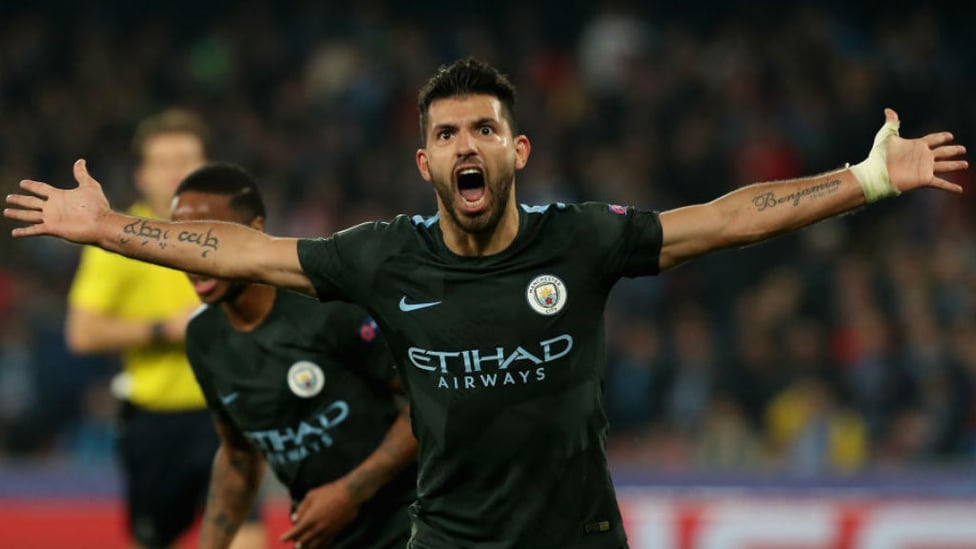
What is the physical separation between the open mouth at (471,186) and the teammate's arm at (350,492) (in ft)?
2.99

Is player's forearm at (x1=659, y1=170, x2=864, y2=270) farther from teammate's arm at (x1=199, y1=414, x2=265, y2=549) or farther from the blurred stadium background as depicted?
the blurred stadium background

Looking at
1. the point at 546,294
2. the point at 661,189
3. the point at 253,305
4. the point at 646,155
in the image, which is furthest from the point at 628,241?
the point at 646,155

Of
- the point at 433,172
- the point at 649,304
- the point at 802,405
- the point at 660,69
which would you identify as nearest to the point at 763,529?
the point at 802,405

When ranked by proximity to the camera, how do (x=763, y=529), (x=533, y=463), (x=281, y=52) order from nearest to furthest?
(x=533, y=463)
(x=763, y=529)
(x=281, y=52)

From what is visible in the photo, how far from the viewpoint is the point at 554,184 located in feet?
39.2

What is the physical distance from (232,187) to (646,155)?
7.44m

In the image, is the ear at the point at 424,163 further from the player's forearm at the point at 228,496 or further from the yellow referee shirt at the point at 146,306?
the yellow referee shirt at the point at 146,306

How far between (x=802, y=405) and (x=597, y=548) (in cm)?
592

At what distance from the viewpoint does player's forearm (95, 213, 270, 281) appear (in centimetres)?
391

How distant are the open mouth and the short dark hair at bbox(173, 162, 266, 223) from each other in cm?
122

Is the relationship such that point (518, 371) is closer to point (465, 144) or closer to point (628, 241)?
point (628, 241)

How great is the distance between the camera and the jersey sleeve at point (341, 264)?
395 cm

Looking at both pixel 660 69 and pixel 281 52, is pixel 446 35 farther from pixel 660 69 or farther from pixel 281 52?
pixel 660 69

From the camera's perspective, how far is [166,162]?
21.6 feet
